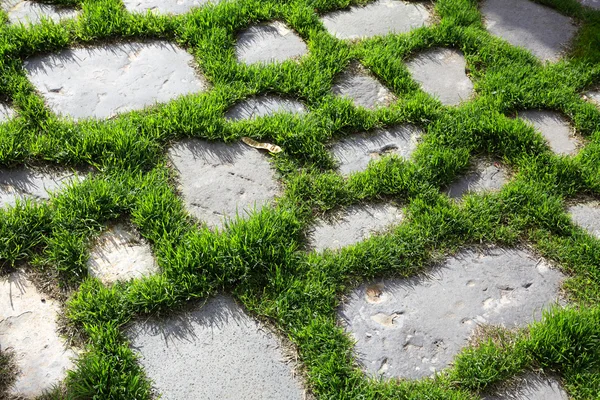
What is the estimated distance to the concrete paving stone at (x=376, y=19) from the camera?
3.88m

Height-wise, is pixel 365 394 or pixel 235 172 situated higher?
pixel 235 172

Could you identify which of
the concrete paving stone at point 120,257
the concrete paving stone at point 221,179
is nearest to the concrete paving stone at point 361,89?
the concrete paving stone at point 221,179

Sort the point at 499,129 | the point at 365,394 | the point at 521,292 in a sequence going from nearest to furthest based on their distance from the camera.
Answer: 1. the point at 365,394
2. the point at 521,292
3. the point at 499,129

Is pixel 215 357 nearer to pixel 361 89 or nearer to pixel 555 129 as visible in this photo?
pixel 361 89

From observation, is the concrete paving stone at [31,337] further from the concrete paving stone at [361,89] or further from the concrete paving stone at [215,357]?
the concrete paving stone at [361,89]

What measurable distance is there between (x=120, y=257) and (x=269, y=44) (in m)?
1.67

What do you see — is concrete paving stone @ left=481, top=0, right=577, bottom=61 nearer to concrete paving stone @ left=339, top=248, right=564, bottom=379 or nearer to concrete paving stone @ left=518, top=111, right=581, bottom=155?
concrete paving stone @ left=518, top=111, right=581, bottom=155

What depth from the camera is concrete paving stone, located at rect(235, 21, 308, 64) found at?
3625mm

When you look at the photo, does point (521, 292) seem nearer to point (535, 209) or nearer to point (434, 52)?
point (535, 209)

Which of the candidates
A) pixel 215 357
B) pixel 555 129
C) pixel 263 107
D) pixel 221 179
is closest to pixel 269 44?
pixel 263 107

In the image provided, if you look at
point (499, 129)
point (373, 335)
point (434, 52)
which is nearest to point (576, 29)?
point (434, 52)

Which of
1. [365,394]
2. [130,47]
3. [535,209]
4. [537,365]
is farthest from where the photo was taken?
[130,47]

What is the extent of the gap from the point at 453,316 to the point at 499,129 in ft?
3.88

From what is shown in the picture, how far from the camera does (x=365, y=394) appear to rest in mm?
2260
